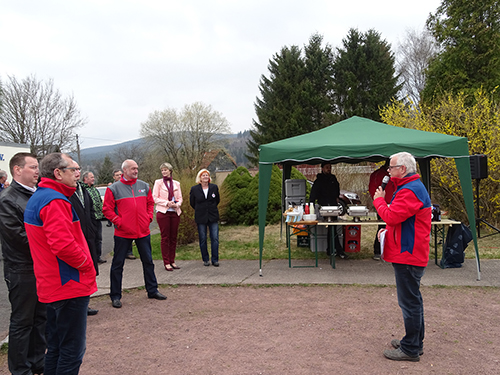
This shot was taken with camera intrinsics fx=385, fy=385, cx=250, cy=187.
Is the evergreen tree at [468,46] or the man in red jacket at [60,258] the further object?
the evergreen tree at [468,46]

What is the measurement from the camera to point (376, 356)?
3.49m

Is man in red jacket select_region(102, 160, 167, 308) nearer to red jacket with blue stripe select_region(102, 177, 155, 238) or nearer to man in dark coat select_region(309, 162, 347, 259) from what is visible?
red jacket with blue stripe select_region(102, 177, 155, 238)

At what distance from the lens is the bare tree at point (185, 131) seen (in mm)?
46469

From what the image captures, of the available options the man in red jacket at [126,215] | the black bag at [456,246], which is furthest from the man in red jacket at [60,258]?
the black bag at [456,246]

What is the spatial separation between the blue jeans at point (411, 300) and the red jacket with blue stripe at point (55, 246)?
251 cm

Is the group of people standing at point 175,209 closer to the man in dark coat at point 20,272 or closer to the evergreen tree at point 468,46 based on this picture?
the man in dark coat at point 20,272

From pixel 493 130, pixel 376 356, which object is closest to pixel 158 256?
pixel 376 356

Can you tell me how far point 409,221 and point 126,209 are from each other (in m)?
3.45

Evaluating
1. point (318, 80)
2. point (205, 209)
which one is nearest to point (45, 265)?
point (205, 209)

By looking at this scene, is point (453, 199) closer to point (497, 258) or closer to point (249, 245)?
point (497, 258)

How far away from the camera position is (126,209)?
16.5ft

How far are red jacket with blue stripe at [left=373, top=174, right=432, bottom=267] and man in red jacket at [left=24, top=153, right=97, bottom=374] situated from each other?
2421 millimetres

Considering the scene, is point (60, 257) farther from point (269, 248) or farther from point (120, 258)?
point (269, 248)

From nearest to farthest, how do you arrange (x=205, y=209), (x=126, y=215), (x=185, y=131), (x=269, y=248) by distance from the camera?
(x=126, y=215)
(x=205, y=209)
(x=269, y=248)
(x=185, y=131)
